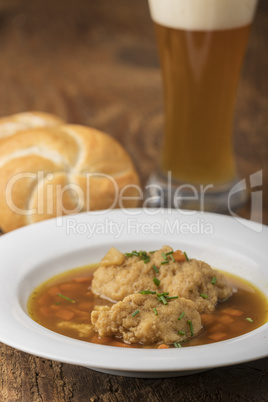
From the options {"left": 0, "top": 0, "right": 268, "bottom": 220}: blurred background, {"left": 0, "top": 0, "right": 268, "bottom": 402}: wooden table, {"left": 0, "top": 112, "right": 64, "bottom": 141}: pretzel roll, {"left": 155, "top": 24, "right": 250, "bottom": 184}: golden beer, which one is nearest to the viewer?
{"left": 0, "top": 0, "right": 268, "bottom": 402}: wooden table

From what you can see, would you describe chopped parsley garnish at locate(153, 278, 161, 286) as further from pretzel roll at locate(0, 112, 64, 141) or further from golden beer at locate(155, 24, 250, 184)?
pretzel roll at locate(0, 112, 64, 141)

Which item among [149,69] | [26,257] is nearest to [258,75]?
[149,69]

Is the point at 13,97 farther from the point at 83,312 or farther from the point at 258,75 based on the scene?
the point at 83,312

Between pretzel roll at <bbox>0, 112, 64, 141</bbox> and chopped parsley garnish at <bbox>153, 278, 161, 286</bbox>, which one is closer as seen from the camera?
chopped parsley garnish at <bbox>153, 278, 161, 286</bbox>

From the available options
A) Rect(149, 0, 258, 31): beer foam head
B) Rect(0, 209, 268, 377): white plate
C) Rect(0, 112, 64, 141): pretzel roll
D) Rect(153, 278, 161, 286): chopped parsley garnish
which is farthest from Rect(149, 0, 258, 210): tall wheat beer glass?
Rect(153, 278, 161, 286): chopped parsley garnish

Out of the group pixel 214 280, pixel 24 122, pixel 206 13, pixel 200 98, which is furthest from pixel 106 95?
pixel 214 280

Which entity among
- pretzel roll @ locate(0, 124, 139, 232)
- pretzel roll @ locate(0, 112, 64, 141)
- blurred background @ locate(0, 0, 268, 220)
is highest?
blurred background @ locate(0, 0, 268, 220)

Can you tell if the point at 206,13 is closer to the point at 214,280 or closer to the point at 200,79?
the point at 200,79
